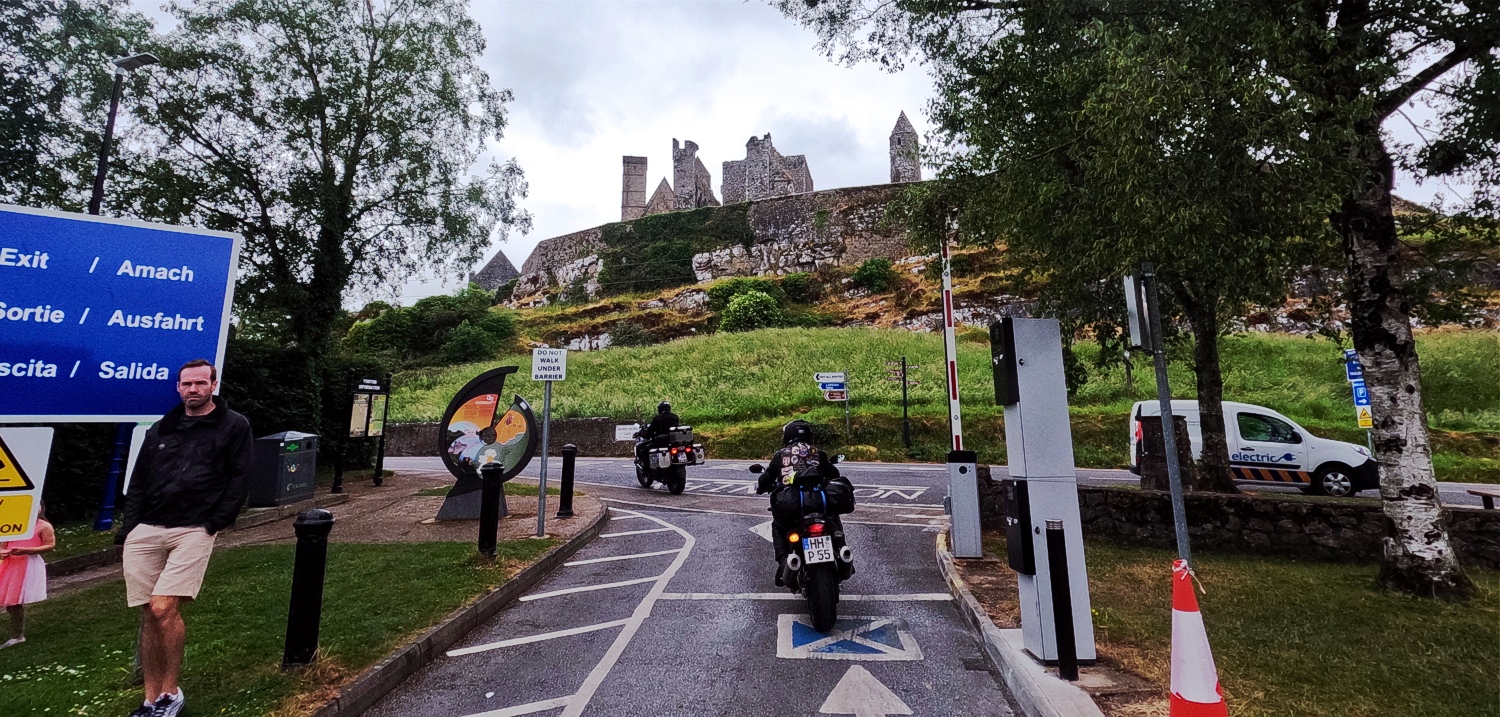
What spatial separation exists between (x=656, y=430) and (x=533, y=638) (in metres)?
8.57

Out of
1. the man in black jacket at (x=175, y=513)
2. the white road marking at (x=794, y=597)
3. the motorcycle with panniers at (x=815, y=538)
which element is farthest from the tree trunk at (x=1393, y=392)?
the man in black jacket at (x=175, y=513)

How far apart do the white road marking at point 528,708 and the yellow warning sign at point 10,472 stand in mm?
2999

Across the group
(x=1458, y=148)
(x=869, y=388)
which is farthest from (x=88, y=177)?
(x=869, y=388)

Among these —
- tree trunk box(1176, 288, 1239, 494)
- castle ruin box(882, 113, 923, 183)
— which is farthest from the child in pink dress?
castle ruin box(882, 113, 923, 183)

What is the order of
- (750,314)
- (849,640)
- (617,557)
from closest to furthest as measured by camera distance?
(849,640), (617,557), (750,314)

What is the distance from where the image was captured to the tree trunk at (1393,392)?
5.44 m

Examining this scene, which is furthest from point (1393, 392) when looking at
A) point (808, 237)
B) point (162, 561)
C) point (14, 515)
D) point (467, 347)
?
point (808, 237)

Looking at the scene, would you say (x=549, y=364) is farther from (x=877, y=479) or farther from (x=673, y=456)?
(x=877, y=479)

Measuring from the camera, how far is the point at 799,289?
5531 centimetres

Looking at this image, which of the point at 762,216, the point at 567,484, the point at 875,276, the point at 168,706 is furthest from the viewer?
the point at 762,216

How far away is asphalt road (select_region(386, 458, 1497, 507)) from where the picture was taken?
12.4 meters

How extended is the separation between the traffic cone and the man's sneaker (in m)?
5.00

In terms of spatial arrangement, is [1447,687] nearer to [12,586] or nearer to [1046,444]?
[1046,444]

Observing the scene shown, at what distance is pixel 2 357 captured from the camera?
150 inches
